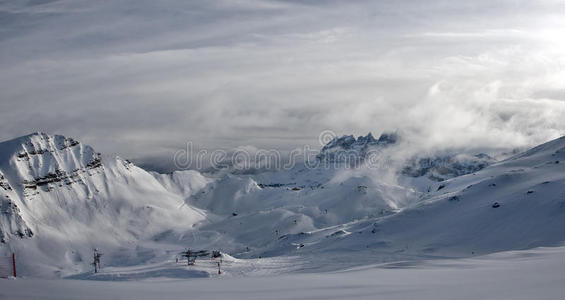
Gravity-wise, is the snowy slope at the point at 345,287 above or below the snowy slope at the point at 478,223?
above

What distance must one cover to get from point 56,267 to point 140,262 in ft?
90.6

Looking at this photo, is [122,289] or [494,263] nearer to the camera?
[122,289]

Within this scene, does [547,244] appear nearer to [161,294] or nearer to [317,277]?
[317,277]

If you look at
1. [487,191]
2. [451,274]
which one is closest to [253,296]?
[451,274]

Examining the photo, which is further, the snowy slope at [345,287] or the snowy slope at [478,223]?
the snowy slope at [478,223]

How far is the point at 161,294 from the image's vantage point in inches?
634

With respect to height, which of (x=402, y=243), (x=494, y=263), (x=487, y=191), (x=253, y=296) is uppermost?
(x=253, y=296)

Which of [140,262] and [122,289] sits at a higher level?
[122,289]

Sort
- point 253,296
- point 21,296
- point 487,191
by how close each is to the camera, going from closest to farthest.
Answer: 1. point 21,296
2. point 253,296
3. point 487,191

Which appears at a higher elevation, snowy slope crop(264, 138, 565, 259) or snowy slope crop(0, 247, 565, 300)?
snowy slope crop(0, 247, 565, 300)

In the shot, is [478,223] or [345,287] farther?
[478,223]

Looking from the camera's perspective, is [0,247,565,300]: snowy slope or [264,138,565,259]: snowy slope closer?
[0,247,565,300]: snowy slope

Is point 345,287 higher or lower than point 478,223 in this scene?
higher

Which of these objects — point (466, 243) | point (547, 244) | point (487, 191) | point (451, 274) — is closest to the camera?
point (451, 274)
